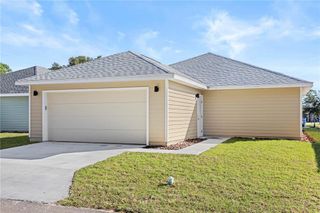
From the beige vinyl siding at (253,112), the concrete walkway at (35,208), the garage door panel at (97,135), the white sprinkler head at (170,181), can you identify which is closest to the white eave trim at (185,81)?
the beige vinyl siding at (253,112)

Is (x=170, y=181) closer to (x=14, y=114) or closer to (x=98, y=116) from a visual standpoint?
(x=98, y=116)

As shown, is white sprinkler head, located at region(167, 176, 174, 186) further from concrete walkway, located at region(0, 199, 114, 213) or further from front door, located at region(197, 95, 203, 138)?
front door, located at region(197, 95, 203, 138)

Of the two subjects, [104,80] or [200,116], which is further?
[200,116]

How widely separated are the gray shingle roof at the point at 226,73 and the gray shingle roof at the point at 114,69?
13.3 feet

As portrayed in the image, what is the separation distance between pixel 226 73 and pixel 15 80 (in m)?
15.2

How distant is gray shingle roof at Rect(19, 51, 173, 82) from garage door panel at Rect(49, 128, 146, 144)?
7.32 feet

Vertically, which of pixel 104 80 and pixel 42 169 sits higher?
pixel 104 80

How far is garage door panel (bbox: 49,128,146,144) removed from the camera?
11.1 meters

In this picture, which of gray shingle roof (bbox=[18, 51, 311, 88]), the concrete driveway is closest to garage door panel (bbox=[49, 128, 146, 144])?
the concrete driveway

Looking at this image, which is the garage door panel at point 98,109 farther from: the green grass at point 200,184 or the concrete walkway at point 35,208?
the concrete walkway at point 35,208

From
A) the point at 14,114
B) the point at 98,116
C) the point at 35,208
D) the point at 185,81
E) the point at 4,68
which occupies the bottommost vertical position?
the point at 35,208

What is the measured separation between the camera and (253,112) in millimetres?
14148

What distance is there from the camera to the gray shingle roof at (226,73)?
553 inches

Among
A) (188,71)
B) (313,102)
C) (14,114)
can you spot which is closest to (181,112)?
(188,71)
